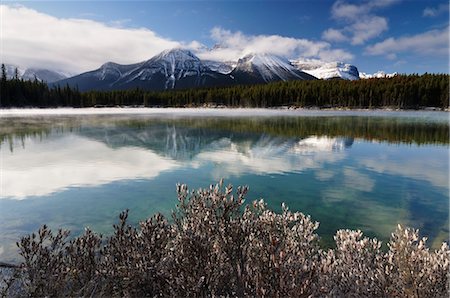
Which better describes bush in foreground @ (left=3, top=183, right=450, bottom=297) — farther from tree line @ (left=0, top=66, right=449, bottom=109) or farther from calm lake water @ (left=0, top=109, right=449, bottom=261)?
tree line @ (left=0, top=66, right=449, bottom=109)

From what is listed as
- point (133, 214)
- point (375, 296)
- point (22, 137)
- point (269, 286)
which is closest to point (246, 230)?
point (269, 286)

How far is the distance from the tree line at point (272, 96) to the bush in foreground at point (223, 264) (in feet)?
460

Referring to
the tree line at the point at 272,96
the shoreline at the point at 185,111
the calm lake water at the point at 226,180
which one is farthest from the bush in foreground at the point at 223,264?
the tree line at the point at 272,96

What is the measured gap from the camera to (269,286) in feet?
18.7

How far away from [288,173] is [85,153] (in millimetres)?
18765

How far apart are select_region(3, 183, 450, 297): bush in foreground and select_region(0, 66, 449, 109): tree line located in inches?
5520

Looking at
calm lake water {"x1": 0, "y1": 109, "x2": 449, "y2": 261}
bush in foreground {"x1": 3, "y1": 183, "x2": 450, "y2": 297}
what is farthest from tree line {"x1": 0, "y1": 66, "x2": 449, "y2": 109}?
bush in foreground {"x1": 3, "y1": 183, "x2": 450, "y2": 297}

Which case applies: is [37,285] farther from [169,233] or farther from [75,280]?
[169,233]

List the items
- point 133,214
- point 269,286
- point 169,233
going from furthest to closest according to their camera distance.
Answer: point 133,214, point 169,233, point 269,286

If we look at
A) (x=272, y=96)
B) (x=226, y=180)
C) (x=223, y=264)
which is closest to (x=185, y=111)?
(x=272, y=96)

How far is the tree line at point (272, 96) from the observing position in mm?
135375

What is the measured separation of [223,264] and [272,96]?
16722 centimetres

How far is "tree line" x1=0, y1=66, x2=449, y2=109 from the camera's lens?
135375 millimetres

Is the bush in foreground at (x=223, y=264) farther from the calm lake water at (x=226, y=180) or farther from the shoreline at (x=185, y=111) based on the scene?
the shoreline at (x=185, y=111)
